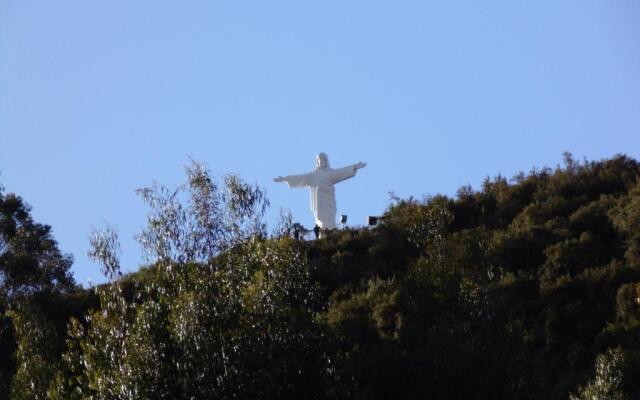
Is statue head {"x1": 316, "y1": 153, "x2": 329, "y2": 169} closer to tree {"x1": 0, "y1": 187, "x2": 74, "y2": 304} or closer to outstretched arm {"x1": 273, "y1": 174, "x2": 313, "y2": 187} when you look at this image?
outstretched arm {"x1": 273, "y1": 174, "x2": 313, "y2": 187}

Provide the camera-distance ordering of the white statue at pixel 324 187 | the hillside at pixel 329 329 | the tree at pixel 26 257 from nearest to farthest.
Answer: the hillside at pixel 329 329
the tree at pixel 26 257
the white statue at pixel 324 187

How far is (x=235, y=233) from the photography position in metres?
28.8

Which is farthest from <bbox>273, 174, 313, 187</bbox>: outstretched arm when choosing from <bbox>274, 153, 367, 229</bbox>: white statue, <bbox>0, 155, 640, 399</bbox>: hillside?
<bbox>0, 155, 640, 399</bbox>: hillside

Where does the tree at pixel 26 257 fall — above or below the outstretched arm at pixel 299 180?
below

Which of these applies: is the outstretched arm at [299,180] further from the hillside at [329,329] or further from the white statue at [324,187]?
the hillside at [329,329]

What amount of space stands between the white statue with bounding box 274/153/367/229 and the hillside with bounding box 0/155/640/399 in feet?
31.9

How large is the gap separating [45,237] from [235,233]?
→ 13.2 metres

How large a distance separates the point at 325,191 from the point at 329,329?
15855mm

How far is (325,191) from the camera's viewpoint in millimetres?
43281

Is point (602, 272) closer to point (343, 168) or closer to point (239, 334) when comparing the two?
point (239, 334)

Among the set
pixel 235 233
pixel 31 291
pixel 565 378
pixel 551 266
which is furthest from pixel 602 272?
pixel 31 291

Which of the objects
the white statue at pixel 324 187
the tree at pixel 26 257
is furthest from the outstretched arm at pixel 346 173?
the tree at pixel 26 257

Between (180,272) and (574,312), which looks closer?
(180,272)

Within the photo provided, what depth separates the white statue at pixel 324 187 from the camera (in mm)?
43188
